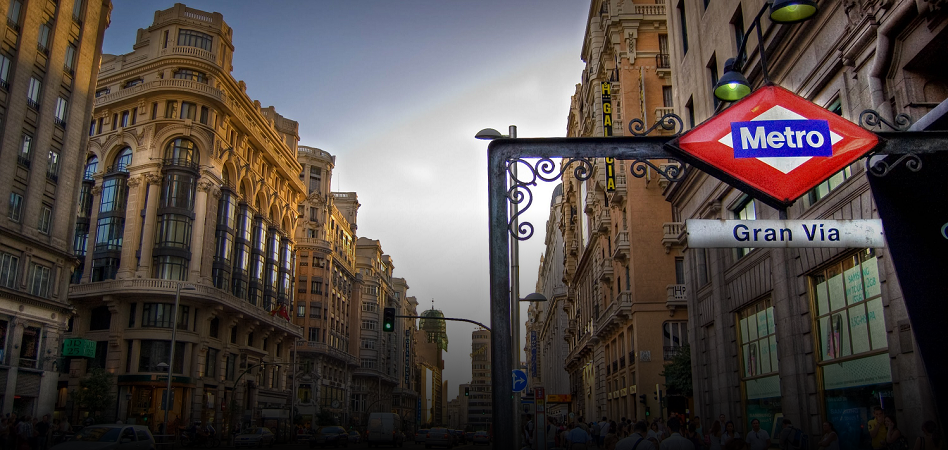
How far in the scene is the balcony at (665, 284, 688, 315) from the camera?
1464 inches

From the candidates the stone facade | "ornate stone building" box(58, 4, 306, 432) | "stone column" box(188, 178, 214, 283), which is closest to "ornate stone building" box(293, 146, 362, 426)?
"ornate stone building" box(58, 4, 306, 432)

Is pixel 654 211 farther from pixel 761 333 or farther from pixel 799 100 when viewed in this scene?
pixel 799 100

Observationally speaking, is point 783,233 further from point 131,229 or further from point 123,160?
point 123,160

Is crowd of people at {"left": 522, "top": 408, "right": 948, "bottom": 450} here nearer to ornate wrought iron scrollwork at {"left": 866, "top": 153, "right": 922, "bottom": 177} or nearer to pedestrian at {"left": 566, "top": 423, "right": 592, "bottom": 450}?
pedestrian at {"left": 566, "top": 423, "right": 592, "bottom": 450}

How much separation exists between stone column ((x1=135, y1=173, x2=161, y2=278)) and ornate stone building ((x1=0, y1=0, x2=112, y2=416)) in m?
13.9

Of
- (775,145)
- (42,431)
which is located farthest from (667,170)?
(42,431)

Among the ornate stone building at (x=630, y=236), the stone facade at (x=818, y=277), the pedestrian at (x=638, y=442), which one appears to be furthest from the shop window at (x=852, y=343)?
the ornate stone building at (x=630, y=236)

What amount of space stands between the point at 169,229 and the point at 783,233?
2248 inches

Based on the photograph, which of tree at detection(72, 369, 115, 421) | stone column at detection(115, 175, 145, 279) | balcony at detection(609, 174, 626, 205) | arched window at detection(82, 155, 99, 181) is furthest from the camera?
arched window at detection(82, 155, 99, 181)

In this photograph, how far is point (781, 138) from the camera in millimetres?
6492

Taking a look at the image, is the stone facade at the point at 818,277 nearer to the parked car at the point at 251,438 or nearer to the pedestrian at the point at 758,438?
the pedestrian at the point at 758,438

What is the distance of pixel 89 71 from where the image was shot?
44000 millimetres

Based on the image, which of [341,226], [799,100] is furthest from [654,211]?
[341,226]

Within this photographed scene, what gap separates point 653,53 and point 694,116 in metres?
21.5
